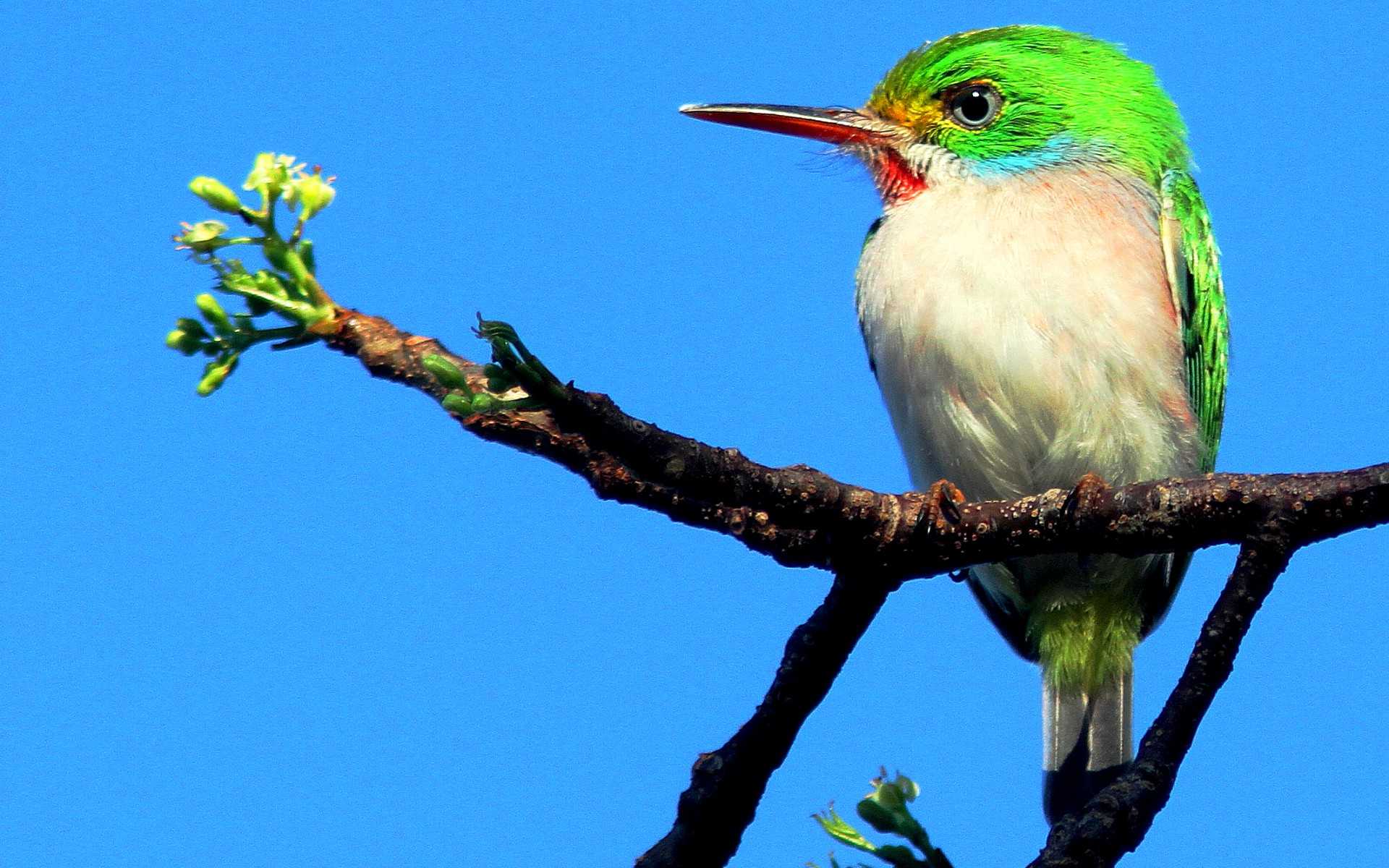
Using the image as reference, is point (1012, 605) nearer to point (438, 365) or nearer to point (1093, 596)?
point (1093, 596)

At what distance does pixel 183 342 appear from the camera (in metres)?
2.66

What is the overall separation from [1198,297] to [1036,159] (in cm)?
80

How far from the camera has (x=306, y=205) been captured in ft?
8.87

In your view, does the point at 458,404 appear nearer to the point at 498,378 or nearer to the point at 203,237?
the point at 498,378

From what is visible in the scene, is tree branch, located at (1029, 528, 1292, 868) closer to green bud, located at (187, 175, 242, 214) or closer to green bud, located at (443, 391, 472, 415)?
green bud, located at (443, 391, 472, 415)

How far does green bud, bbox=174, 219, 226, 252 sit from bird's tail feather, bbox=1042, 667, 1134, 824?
3.80 metres

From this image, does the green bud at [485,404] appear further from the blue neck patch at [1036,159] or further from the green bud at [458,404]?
the blue neck patch at [1036,159]

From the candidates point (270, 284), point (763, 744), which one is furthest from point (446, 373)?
point (763, 744)

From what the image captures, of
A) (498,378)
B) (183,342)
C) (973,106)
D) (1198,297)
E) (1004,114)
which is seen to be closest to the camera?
(498,378)

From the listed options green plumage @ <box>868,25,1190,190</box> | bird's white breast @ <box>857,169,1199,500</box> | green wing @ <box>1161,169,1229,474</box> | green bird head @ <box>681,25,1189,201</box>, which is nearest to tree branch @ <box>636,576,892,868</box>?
bird's white breast @ <box>857,169,1199,500</box>

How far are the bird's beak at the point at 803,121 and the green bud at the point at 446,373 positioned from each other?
3.40m

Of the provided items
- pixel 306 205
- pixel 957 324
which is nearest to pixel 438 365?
pixel 306 205

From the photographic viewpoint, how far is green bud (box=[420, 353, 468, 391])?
240 cm

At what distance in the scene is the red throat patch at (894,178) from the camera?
552cm
